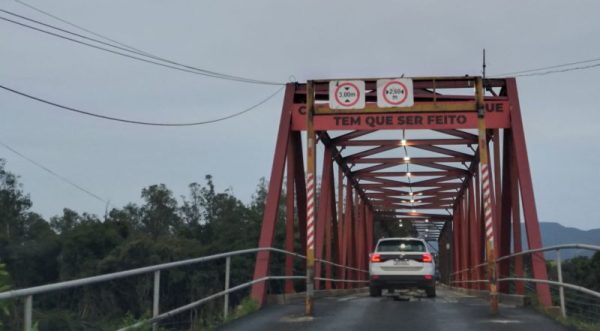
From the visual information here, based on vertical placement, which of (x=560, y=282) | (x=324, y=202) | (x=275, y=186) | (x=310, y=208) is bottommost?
(x=560, y=282)

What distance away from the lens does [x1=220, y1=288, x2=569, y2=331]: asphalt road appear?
11.2 metres

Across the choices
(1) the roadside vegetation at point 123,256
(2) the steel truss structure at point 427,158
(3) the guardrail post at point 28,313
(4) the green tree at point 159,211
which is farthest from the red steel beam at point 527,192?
(4) the green tree at point 159,211

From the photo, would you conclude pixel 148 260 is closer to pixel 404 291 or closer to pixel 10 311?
pixel 404 291

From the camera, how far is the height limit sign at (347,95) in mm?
14445

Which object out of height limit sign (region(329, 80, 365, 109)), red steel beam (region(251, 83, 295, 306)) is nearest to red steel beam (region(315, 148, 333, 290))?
red steel beam (region(251, 83, 295, 306))

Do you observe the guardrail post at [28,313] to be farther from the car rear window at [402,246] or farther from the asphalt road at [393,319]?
the car rear window at [402,246]

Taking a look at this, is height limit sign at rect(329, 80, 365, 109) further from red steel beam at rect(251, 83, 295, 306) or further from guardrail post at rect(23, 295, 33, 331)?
guardrail post at rect(23, 295, 33, 331)

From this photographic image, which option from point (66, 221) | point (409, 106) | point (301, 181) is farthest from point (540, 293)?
point (66, 221)

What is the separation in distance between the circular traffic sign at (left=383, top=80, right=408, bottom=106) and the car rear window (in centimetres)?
710

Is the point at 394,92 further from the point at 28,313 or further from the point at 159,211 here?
the point at 159,211

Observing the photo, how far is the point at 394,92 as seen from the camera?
1449cm

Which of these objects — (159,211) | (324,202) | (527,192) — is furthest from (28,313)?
(159,211)

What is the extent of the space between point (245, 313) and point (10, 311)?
7.85 metres

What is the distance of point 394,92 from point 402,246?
7292mm
